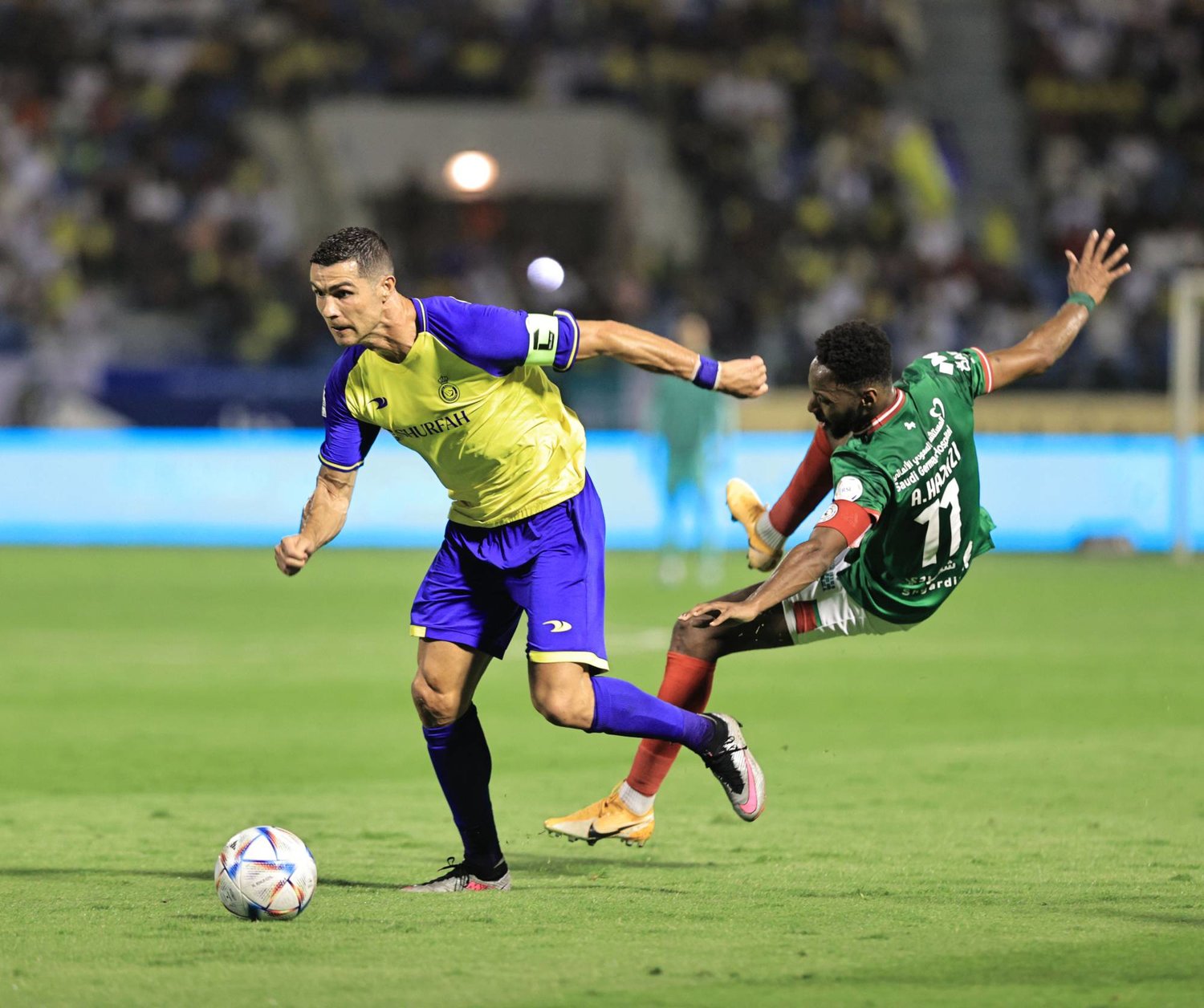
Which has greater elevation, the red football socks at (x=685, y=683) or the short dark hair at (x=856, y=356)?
the short dark hair at (x=856, y=356)

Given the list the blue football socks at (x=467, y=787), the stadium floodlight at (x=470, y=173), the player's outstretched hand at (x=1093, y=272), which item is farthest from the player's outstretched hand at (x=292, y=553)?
the stadium floodlight at (x=470, y=173)

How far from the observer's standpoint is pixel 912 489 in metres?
6.43

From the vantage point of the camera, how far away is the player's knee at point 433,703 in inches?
245

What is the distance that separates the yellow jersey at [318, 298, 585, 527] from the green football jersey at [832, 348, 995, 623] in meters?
0.97

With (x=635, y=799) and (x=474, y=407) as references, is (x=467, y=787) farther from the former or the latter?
(x=474, y=407)

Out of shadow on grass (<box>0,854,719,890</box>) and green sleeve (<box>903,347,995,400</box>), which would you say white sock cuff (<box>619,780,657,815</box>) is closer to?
shadow on grass (<box>0,854,719,890</box>)

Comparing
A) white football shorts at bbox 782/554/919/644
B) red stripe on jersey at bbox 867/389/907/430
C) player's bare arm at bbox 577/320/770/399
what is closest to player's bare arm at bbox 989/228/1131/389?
red stripe on jersey at bbox 867/389/907/430

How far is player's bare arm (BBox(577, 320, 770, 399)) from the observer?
6.04 m

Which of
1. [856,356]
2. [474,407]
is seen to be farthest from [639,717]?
[856,356]

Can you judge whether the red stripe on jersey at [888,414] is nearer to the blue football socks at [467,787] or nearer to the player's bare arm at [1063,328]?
the player's bare arm at [1063,328]

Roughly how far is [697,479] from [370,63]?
1121 centimetres

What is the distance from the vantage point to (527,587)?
621 centimetres

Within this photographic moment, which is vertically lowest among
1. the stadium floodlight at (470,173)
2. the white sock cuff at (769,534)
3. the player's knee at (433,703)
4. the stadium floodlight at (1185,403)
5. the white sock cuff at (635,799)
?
the white sock cuff at (635,799)

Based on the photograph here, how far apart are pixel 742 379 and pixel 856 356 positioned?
48cm
